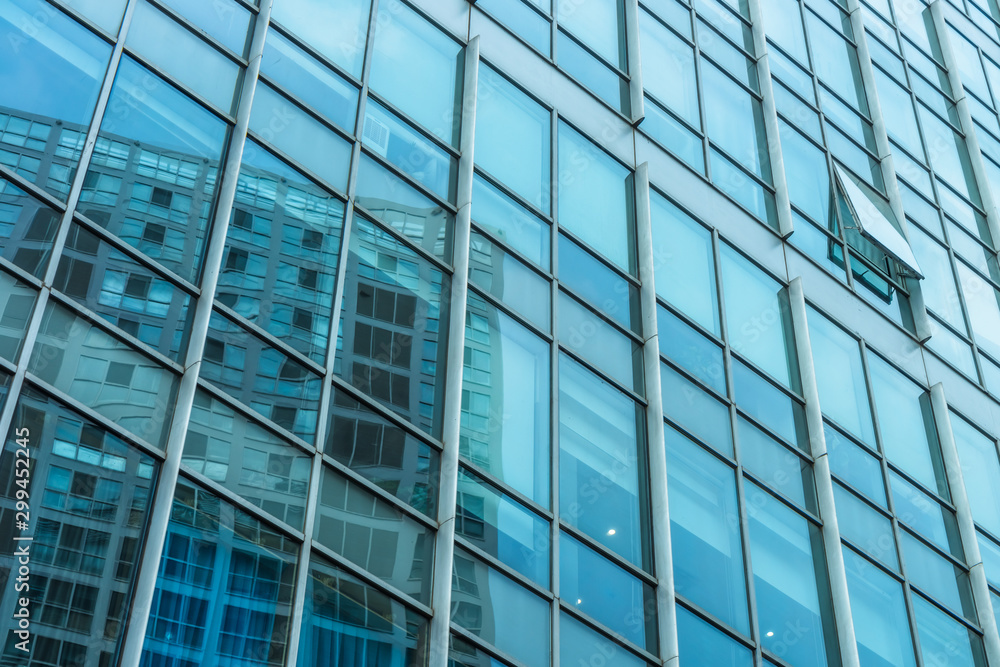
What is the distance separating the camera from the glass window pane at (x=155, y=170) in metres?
11.5

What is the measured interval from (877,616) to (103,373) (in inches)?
438

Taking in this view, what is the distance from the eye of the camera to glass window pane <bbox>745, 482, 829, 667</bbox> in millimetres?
15133

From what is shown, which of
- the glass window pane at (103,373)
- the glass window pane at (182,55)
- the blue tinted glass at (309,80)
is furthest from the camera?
the blue tinted glass at (309,80)

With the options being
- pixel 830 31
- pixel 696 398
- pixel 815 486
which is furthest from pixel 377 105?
pixel 830 31

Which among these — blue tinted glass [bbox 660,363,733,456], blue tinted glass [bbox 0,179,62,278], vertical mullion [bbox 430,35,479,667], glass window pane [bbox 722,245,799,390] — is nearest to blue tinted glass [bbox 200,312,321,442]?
vertical mullion [bbox 430,35,479,667]

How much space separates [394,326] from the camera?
13.3 meters

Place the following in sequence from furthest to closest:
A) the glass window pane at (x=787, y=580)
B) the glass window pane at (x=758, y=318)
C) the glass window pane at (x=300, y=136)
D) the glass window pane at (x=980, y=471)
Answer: the glass window pane at (x=980, y=471) < the glass window pane at (x=758, y=318) < the glass window pane at (x=787, y=580) < the glass window pane at (x=300, y=136)

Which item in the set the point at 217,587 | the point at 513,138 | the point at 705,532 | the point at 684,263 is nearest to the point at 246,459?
the point at 217,587

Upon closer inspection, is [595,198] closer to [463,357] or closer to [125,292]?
[463,357]

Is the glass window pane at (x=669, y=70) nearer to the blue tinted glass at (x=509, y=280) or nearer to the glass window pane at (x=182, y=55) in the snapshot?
the blue tinted glass at (x=509, y=280)

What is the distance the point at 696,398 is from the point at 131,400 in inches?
324

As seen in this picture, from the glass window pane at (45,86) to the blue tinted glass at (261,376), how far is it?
6.51ft

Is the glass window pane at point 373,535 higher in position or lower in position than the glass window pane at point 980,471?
lower

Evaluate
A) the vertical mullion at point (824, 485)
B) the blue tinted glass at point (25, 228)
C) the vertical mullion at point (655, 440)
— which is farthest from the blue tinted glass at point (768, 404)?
the blue tinted glass at point (25, 228)
